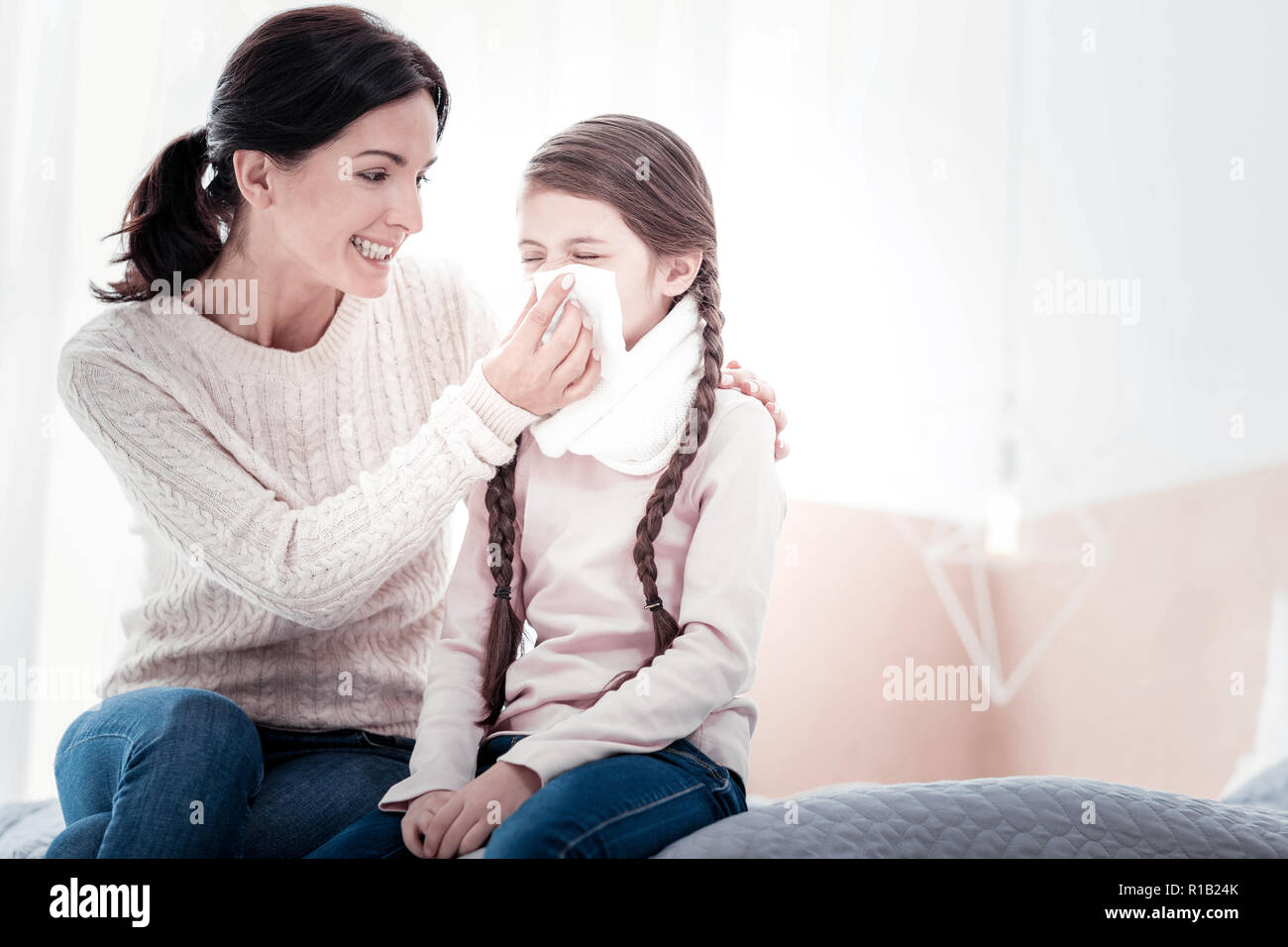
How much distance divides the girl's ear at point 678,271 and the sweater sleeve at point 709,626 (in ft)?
0.52

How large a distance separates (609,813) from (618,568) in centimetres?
29

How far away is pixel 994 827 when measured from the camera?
3.13 feet

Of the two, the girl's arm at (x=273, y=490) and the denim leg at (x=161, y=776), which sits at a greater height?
the girl's arm at (x=273, y=490)

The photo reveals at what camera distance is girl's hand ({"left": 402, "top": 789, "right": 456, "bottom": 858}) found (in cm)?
96

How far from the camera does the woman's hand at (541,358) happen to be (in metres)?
1.06

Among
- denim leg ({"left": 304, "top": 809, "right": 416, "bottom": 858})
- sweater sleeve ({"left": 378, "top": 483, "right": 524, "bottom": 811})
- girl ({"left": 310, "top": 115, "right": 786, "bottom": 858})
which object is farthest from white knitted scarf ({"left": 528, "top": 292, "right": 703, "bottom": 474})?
denim leg ({"left": 304, "top": 809, "right": 416, "bottom": 858})

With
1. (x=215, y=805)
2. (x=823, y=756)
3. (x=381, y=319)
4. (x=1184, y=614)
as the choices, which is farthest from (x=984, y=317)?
(x=215, y=805)

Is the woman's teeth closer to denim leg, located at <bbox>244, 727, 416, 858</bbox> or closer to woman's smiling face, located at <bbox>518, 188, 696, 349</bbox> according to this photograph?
woman's smiling face, located at <bbox>518, 188, 696, 349</bbox>

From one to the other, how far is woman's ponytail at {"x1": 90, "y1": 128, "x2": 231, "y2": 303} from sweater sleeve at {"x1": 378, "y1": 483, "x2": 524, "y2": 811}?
525 mm

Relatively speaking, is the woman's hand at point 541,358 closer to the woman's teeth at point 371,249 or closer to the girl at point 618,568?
the girl at point 618,568

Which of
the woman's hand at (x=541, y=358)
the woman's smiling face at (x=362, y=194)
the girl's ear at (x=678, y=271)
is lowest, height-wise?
the woman's hand at (x=541, y=358)

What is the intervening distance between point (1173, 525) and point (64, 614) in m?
1.99

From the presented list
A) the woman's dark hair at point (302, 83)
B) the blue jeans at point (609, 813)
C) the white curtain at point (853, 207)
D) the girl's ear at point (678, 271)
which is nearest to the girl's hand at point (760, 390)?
the girl's ear at point (678, 271)

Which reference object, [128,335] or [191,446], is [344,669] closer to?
[191,446]
